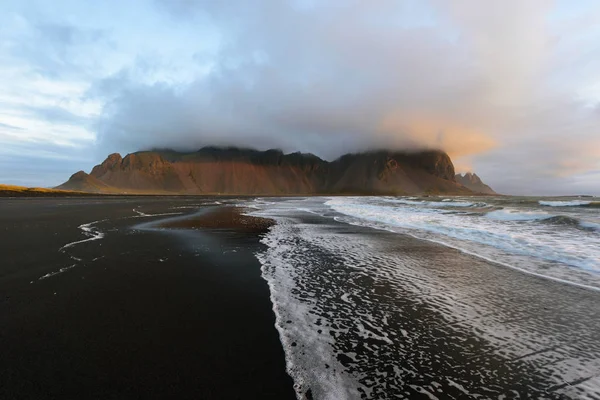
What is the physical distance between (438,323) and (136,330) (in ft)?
16.7

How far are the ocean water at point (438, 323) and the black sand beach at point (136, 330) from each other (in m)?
0.63

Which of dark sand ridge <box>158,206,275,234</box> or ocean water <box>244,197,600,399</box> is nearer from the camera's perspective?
ocean water <box>244,197,600,399</box>

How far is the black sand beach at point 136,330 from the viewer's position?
11.5 feet

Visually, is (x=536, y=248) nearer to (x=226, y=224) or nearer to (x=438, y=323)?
(x=438, y=323)

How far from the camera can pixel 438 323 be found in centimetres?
548

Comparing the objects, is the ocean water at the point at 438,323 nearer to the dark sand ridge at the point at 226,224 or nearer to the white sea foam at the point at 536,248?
the white sea foam at the point at 536,248

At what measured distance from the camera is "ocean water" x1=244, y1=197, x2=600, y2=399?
3727 millimetres

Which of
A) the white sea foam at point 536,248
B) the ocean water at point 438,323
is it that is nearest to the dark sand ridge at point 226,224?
the ocean water at point 438,323

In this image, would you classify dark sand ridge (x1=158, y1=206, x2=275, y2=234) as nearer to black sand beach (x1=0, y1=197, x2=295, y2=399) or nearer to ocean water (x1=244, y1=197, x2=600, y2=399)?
ocean water (x1=244, y1=197, x2=600, y2=399)

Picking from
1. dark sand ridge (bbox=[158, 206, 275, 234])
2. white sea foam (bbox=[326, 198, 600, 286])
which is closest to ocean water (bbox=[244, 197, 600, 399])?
white sea foam (bbox=[326, 198, 600, 286])

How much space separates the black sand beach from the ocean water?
0.63 metres

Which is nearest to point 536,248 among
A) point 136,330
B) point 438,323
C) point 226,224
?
point 438,323

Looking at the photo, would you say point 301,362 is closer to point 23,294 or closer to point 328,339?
point 328,339

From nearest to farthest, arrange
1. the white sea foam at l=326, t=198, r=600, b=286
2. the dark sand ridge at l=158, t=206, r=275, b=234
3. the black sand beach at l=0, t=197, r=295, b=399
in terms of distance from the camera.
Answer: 1. the black sand beach at l=0, t=197, r=295, b=399
2. the white sea foam at l=326, t=198, r=600, b=286
3. the dark sand ridge at l=158, t=206, r=275, b=234
